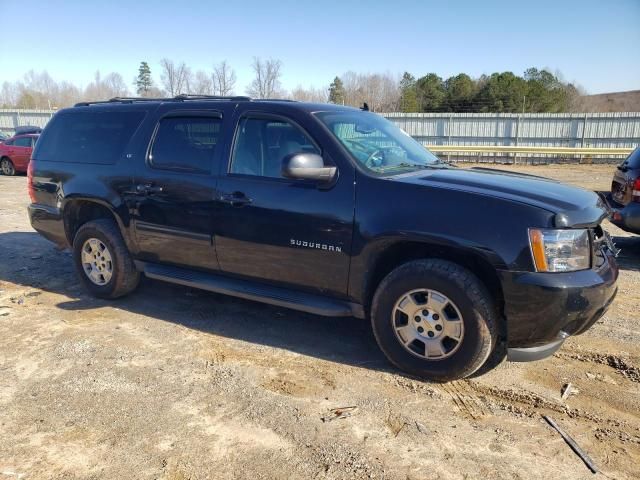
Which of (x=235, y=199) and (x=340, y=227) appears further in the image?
(x=235, y=199)

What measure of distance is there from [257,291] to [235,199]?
781 mm

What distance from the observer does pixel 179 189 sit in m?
4.35

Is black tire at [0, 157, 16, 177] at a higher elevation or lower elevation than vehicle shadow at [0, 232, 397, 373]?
higher

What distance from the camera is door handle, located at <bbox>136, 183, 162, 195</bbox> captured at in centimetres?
→ 449

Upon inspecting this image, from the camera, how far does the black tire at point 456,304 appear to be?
3.21 m

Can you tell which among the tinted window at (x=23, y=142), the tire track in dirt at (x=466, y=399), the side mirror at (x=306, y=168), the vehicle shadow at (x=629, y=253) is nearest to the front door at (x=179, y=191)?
the side mirror at (x=306, y=168)

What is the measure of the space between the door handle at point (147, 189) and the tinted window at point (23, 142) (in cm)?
1603

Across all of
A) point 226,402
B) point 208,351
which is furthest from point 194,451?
point 208,351

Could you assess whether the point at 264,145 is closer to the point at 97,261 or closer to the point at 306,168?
the point at 306,168

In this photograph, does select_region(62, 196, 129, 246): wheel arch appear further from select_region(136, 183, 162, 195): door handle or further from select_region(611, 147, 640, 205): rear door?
select_region(611, 147, 640, 205): rear door

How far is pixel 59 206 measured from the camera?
5.30 m

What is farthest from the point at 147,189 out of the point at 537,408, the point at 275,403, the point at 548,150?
the point at 548,150

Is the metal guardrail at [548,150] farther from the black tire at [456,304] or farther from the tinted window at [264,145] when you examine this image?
the black tire at [456,304]

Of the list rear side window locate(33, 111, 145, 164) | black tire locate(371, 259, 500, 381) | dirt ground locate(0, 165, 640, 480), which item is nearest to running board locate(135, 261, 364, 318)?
black tire locate(371, 259, 500, 381)
